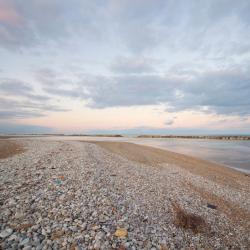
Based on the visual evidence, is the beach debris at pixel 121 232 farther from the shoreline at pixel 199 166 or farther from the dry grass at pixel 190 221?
the shoreline at pixel 199 166

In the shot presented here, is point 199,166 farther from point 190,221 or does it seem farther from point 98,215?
point 98,215

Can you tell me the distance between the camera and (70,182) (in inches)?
359

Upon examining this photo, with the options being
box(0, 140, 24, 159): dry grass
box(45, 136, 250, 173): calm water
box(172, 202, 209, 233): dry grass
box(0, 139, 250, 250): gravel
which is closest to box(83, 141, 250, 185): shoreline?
box(45, 136, 250, 173): calm water

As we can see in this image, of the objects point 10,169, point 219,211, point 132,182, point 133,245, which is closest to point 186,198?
point 219,211

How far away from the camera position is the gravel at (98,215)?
4707 millimetres

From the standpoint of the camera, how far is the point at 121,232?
520 cm

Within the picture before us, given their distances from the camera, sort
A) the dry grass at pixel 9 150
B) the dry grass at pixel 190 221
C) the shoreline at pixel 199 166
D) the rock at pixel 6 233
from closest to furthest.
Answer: the rock at pixel 6 233
the dry grass at pixel 190 221
the shoreline at pixel 199 166
the dry grass at pixel 9 150

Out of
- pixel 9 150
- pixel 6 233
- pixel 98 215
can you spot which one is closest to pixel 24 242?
pixel 6 233

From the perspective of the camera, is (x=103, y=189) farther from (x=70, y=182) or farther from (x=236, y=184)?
(x=236, y=184)

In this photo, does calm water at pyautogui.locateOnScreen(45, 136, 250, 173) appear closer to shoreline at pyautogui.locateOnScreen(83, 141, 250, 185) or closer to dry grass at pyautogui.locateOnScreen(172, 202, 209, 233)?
shoreline at pyautogui.locateOnScreen(83, 141, 250, 185)

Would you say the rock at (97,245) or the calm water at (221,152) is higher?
the rock at (97,245)

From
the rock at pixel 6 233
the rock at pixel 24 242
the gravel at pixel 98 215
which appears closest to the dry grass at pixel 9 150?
the gravel at pixel 98 215

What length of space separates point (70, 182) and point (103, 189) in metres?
1.88

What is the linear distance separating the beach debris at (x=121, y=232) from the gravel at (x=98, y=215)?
3 cm
